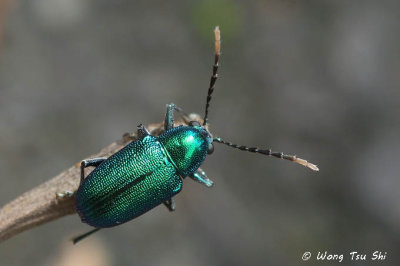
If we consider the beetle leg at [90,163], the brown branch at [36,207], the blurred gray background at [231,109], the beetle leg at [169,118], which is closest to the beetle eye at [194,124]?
the beetle leg at [169,118]

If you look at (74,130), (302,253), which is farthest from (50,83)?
(302,253)

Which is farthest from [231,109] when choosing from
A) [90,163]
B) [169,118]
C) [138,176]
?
[90,163]

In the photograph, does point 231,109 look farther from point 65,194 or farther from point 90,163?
point 65,194

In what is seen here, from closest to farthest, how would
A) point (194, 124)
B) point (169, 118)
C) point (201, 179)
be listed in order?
point (169, 118), point (194, 124), point (201, 179)

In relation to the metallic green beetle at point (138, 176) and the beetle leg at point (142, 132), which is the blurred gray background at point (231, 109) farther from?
the beetle leg at point (142, 132)

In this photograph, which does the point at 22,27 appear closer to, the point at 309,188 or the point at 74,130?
the point at 74,130

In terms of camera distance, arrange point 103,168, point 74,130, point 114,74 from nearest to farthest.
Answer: point 103,168 < point 74,130 < point 114,74

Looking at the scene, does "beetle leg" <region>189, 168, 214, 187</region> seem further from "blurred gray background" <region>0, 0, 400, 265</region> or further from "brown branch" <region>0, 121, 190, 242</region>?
"blurred gray background" <region>0, 0, 400, 265</region>
